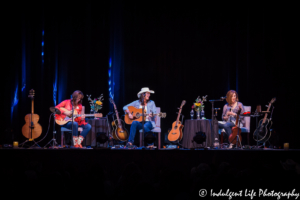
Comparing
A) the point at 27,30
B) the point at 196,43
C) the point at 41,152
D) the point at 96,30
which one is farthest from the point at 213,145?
the point at 27,30

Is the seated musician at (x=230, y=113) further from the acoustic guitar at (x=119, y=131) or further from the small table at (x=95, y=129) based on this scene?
the small table at (x=95, y=129)

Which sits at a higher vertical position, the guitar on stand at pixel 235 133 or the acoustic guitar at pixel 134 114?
the acoustic guitar at pixel 134 114

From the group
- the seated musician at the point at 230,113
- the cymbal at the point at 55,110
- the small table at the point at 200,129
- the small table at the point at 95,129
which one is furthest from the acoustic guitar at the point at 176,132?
the cymbal at the point at 55,110

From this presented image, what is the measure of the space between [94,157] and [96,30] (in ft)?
13.9

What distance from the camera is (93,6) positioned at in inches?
313

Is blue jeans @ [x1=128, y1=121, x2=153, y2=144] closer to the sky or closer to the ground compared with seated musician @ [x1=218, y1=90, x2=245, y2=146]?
closer to the ground

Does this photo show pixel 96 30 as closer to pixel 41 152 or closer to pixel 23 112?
pixel 23 112

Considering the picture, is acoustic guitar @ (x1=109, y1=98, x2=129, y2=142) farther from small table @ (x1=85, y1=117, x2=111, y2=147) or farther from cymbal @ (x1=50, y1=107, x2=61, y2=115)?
cymbal @ (x1=50, y1=107, x2=61, y2=115)

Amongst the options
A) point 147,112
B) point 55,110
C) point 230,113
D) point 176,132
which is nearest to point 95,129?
point 55,110

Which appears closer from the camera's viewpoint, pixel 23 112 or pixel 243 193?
pixel 243 193

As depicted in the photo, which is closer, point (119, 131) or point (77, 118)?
point (77, 118)

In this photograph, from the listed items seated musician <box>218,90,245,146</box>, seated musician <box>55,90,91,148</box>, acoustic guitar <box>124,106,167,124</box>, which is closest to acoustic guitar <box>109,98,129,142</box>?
acoustic guitar <box>124,106,167,124</box>

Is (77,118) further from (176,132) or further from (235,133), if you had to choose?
(235,133)

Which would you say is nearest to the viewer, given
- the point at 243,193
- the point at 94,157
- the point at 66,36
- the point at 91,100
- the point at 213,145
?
the point at 243,193
